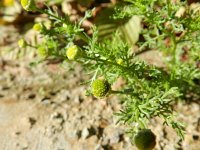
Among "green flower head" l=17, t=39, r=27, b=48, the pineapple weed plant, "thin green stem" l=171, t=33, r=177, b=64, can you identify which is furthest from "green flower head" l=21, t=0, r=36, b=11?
"thin green stem" l=171, t=33, r=177, b=64

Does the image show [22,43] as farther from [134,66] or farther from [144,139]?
[144,139]

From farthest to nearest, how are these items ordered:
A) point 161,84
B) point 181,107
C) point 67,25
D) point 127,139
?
point 181,107 < point 127,139 < point 161,84 < point 67,25

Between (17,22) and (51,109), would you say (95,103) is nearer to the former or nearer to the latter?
(51,109)

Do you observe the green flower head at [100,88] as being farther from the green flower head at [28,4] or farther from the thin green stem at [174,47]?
the thin green stem at [174,47]

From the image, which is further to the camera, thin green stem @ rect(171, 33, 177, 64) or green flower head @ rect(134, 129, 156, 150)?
thin green stem @ rect(171, 33, 177, 64)

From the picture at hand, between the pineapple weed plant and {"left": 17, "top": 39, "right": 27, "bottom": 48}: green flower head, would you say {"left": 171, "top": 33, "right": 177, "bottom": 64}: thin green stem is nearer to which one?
the pineapple weed plant

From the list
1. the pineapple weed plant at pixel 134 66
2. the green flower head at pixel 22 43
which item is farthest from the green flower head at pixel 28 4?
the green flower head at pixel 22 43

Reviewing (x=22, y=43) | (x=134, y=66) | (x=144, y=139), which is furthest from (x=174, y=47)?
(x=22, y=43)

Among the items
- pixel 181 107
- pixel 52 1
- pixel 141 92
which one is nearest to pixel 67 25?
pixel 141 92
